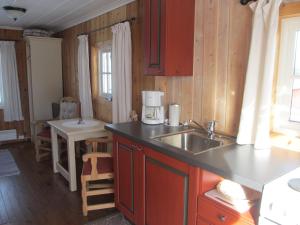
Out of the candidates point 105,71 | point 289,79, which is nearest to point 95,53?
point 105,71

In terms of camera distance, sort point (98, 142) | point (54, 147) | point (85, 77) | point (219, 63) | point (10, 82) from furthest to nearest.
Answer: point (10, 82) < point (85, 77) < point (54, 147) < point (98, 142) < point (219, 63)

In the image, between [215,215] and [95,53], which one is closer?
[215,215]

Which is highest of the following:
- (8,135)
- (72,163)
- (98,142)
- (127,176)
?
(98,142)

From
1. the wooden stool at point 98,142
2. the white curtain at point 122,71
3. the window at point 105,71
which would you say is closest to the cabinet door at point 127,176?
the wooden stool at point 98,142

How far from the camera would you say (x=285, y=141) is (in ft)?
5.75

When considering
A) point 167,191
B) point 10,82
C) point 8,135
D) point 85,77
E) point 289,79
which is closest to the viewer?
point 289,79

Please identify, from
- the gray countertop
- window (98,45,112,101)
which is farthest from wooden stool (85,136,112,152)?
the gray countertop

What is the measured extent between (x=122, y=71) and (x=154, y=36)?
0.91 metres

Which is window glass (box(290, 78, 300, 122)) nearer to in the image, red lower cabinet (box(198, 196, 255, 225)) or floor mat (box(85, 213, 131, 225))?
red lower cabinet (box(198, 196, 255, 225))

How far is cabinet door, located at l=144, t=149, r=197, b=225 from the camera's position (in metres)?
1.66

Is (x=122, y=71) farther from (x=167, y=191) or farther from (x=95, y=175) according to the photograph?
(x=167, y=191)

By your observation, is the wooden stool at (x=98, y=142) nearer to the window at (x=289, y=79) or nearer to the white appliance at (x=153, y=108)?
the white appliance at (x=153, y=108)

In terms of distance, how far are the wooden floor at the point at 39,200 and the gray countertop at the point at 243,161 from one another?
1.25 metres

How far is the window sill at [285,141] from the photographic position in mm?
1697
